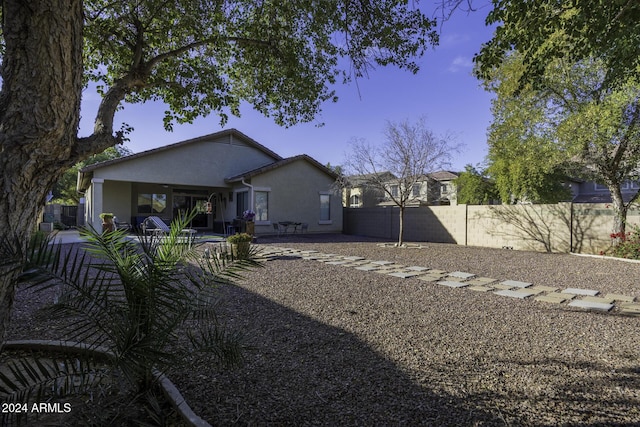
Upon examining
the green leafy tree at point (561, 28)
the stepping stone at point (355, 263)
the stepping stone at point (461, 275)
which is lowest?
the stepping stone at point (461, 275)

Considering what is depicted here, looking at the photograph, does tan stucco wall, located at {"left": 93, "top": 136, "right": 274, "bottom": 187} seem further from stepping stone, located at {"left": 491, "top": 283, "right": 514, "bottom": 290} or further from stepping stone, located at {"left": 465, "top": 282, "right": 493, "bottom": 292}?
stepping stone, located at {"left": 491, "top": 283, "right": 514, "bottom": 290}

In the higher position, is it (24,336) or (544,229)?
(544,229)

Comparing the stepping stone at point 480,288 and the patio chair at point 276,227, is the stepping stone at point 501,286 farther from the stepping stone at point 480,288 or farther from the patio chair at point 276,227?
the patio chair at point 276,227

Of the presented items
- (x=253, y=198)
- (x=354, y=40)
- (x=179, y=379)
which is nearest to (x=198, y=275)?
(x=179, y=379)

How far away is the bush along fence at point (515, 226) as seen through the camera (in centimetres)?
1159

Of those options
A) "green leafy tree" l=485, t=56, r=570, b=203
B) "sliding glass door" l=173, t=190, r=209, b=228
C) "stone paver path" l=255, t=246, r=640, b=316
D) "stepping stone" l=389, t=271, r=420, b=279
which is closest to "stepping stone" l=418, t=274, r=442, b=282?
"stone paver path" l=255, t=246, r=640, b=316

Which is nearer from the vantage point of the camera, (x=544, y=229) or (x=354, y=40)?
(x=354, y=40)

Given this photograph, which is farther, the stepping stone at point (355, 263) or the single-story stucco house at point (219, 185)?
the single-story stucco house at point (219, 185)

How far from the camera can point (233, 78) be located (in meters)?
7.45

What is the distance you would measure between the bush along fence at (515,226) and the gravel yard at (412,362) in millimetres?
6304

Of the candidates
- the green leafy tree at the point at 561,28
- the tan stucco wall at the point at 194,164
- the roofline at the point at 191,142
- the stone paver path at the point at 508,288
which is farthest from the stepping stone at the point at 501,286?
the roofline at the point at 191,142

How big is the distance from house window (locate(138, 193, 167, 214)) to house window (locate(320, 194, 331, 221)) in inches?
345

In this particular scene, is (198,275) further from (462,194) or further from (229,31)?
(462,194)

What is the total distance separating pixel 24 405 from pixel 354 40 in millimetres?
5904
